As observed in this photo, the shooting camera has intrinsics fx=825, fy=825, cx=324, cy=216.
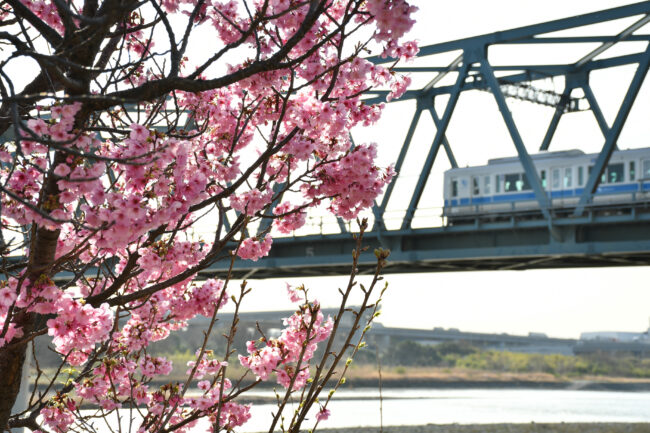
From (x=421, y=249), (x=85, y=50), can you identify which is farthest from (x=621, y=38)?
(x=85, y=50)

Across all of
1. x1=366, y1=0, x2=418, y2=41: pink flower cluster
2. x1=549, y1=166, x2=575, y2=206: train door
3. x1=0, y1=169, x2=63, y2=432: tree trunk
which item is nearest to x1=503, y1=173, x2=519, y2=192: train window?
x1=549, y1=166, x2=575, y2=206: train door

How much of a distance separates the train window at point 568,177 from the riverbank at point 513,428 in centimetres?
850

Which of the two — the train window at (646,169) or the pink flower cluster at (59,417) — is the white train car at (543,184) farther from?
the pink flower cluster at (59,417)

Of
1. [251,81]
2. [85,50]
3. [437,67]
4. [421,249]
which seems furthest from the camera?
[437,67]

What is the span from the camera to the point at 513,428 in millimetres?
29797

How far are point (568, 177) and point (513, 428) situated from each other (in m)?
9.54

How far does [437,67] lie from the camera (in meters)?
29.3

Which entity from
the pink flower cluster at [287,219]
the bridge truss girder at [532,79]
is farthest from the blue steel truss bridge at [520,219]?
the pink flower cluster at [287,219]

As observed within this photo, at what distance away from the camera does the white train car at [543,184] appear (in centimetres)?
2462

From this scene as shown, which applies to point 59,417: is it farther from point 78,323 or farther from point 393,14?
point 393,14

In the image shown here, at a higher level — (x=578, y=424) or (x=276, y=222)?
(x=276, y=222)

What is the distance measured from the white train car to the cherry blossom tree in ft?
63.5

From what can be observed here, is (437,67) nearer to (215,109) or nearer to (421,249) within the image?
(421,249)

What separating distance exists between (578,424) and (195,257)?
30.4 meters
